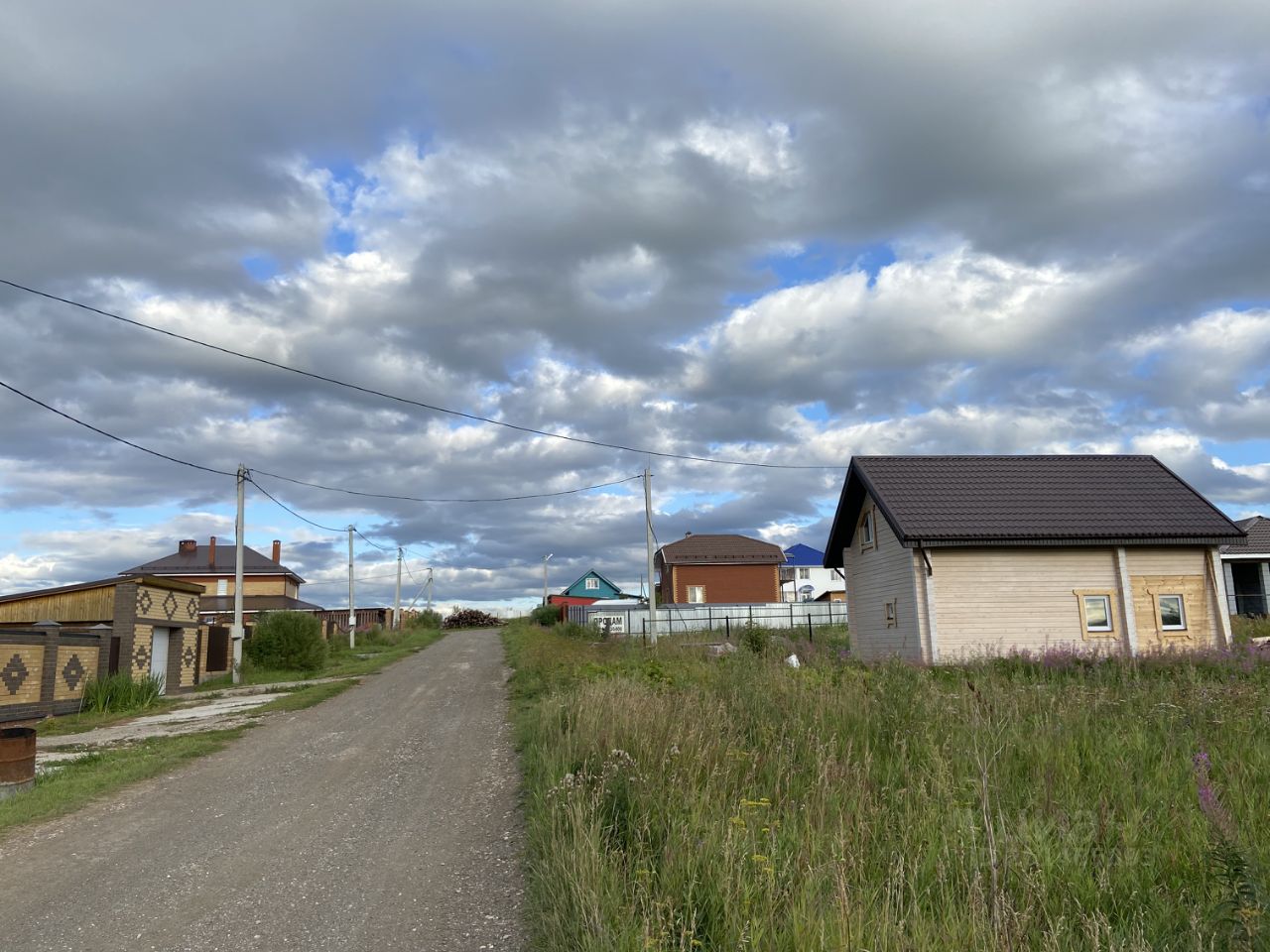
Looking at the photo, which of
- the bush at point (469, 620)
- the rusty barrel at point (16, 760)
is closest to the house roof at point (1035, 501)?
the rusty barrel at point (16, 760)

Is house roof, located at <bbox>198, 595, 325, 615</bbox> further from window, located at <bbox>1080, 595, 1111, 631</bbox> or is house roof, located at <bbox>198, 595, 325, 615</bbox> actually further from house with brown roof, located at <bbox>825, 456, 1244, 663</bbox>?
window, located at <bbox>1080, 595, 1111, 631</bbox>

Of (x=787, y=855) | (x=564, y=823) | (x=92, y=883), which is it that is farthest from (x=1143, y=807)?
(x=92, y=883)

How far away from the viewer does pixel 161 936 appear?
5.23 metres

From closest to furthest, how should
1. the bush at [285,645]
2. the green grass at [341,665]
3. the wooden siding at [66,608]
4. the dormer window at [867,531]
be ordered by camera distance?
1. the dormer window at [867,531]
2. the wooden siding at [66,608]
3. the green grass at [341,665]
4. the bush at [285,645]

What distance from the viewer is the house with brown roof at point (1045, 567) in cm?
2056

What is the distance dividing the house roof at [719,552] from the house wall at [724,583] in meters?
0.43

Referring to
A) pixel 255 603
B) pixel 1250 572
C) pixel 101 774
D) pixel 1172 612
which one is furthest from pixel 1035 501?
pixel 255 603

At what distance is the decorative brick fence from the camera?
17.7m

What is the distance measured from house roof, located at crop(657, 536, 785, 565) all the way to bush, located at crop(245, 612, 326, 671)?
107ft

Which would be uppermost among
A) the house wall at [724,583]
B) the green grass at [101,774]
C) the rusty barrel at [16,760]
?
the house wall at [724,583]

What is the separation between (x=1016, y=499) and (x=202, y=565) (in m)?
59.7

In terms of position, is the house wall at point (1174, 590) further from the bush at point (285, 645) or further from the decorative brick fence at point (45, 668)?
the bush at point (285, 645)

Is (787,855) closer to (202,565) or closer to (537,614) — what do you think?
(537,614)

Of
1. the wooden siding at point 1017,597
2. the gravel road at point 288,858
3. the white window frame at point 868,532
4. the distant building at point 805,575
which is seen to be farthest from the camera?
the distant building at point 805,575
